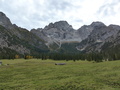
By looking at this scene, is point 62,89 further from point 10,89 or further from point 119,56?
point 119,56

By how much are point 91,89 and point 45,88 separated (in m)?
10.6

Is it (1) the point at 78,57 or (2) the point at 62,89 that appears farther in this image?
(1) the point at 78,57

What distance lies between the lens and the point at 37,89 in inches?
1227

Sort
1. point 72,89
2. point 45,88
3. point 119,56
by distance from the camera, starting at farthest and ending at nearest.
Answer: point 119,56 → point 45,88 → point 72,89

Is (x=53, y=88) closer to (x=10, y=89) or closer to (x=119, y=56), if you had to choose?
(x=10, y=89)

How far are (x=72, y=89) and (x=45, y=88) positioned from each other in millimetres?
6535

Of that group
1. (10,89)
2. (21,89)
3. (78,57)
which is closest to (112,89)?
(21,89)

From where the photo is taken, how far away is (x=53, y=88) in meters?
31.2

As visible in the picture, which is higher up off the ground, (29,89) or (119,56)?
(119,56)

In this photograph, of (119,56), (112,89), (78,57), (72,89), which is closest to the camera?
(112,89)

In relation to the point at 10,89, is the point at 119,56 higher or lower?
higher

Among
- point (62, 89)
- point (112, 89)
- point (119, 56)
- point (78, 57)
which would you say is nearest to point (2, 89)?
point (62, 89)

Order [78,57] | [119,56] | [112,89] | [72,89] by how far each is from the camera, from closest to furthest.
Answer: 1. [112,89]
2. [72,89]
3. [119,56]
4. [78,57]

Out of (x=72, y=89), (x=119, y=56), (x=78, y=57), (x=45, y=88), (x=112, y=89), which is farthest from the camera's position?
(x=78, y=57)
